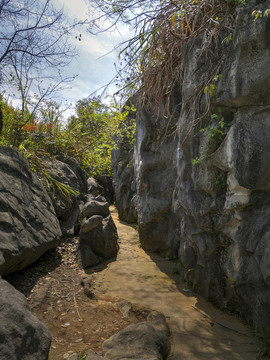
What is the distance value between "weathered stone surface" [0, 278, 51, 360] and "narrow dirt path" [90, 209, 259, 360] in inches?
56.5

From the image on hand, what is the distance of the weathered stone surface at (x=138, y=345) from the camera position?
228cm

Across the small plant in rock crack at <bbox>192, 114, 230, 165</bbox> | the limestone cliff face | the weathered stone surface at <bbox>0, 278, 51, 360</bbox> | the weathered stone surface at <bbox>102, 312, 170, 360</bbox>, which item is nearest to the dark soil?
the weathered stone surface at <bbox>102, 312, 170, 360</bbox>

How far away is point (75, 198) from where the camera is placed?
6.51 metres

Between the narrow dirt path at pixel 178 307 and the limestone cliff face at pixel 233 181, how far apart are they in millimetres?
223

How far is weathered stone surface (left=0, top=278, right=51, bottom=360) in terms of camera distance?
162 cm

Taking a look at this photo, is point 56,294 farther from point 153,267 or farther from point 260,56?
point 260,56

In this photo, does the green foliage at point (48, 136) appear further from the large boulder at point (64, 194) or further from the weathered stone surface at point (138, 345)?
the weathered stone surface at point (138, 345)

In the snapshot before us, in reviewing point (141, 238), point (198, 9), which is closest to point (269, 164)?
point (198, 9)

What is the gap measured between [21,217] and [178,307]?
99.4 inches

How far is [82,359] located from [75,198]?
4618 mm

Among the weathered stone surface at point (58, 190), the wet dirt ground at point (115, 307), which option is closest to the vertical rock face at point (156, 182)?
the wet dirt ground at point (115, 307)

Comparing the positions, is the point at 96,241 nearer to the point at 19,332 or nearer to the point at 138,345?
the point at 138,345

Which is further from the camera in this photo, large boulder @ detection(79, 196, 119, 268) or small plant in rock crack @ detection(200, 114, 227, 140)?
large boulder @ detection(79, 196, 119, 268)

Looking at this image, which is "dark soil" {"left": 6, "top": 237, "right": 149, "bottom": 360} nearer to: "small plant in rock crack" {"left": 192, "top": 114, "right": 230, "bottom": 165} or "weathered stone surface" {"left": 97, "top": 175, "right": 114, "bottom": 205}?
"small plant in rock crack" {"left": 192, "top": 114, "right": 230, "bottom": 165}
